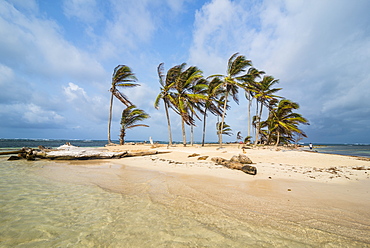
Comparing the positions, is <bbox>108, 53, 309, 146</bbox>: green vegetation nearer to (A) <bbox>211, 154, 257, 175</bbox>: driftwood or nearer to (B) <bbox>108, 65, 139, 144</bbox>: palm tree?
(B) <bbox>108, 65, 139, 144</bbox>: palm tree

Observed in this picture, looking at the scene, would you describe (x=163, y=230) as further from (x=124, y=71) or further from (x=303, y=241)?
(x=124, y=71)

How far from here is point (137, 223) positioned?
6.81ft

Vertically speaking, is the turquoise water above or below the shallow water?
below

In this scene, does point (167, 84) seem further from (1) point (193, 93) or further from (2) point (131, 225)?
(2) point (131, 225)

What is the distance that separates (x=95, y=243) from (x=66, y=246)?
0.86ft

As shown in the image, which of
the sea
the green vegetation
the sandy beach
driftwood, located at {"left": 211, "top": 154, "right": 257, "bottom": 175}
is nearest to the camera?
the sea

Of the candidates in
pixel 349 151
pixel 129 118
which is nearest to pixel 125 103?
pixel 129 118

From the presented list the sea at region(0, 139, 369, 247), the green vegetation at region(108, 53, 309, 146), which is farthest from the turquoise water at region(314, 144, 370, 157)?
the sea at region(0, 139, 369, 247)

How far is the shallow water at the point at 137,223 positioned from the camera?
1688 mm

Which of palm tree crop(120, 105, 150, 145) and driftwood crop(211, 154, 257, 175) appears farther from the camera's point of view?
palm tree crop(120, 105, 150, 145)

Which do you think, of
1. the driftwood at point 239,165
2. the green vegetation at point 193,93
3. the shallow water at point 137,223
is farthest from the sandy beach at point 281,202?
the green vegetation at point 193,93

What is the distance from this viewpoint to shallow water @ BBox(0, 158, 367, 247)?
169 centimetres

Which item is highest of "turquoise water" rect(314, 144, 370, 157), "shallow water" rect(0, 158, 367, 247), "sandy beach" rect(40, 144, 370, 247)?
"shallow water" rect(0, 158, 367, 247)

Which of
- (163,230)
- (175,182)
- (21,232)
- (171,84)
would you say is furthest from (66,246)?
(171,84)
